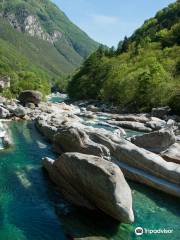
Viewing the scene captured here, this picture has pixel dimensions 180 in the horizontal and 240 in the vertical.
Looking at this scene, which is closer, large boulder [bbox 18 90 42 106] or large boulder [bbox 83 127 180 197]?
large boulder [bbox 83 127 180 197]

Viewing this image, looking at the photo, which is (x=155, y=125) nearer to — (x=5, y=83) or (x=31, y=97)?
(x=31, y=97)

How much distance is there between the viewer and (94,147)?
109 ft

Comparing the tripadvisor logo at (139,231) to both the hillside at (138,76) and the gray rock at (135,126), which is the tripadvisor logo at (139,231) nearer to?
the gray rock at (135,126)

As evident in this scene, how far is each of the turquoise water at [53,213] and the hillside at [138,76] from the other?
51.8 m

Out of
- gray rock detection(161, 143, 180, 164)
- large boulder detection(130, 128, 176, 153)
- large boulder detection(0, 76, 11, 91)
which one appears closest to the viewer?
gray rock detection(161, 143, 180, 164)

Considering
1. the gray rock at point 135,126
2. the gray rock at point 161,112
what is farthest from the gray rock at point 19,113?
the gray rock at point 161,112

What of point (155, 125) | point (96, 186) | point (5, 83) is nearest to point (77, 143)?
point (96, 186)

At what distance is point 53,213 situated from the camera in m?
23.5

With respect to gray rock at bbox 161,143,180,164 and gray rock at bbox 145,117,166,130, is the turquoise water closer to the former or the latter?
gray rock at bbox 161,143,180,164

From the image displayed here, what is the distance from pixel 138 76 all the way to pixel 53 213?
259ft

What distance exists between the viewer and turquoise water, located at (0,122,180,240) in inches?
824

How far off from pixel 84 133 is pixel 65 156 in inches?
375

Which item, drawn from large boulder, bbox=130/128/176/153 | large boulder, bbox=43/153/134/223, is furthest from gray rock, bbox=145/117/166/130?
large boulder, bbox=43/153/134/223

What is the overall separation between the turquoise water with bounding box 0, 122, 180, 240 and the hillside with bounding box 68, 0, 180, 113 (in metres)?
51.8
